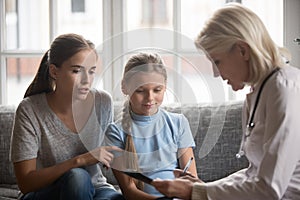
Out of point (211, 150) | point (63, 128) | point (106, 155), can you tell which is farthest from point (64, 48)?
point (211, 150)

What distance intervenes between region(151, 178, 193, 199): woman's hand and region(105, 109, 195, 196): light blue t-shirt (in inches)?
10.1

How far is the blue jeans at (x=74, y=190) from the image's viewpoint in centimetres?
205

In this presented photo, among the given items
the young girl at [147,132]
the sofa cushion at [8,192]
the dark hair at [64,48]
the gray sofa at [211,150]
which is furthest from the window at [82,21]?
the young girl at [147,132]

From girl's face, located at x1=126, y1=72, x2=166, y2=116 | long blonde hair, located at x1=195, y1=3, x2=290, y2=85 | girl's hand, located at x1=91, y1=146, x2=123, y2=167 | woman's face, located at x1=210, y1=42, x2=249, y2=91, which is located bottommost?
girl's hand, located at x1=91, y1=146, x2=123, y2=167

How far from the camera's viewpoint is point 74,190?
6.72ft

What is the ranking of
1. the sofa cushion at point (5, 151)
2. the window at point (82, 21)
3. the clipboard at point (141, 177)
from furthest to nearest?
the window at point (82, 21) → the sofa cushion at point (5, 151) → the clipboard at point (141, 177)

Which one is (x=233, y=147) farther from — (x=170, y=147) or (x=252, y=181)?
(x=252, y=181)

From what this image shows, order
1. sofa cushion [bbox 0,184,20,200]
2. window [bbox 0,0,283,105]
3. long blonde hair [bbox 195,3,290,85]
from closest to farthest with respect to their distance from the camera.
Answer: long blonde hair [bbox 195,3,290,85] → sofa cushion [bbox 0,184,20,200] → window [bbox 0,0,283,105]

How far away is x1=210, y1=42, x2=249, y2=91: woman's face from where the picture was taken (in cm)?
168

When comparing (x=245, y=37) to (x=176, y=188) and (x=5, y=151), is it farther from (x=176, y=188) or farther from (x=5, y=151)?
(x=5, y=151)

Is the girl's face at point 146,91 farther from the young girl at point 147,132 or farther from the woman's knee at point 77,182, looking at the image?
the woman's knee at point 77,182

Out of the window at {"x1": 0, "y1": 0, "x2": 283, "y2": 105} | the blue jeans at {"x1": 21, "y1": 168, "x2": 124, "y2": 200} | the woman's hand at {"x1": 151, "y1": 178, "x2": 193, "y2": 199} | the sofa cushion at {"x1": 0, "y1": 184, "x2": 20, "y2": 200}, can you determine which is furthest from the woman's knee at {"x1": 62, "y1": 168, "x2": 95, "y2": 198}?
the window at {"x1": 0, "y1": 0, "x2": 283, "y2": 105}

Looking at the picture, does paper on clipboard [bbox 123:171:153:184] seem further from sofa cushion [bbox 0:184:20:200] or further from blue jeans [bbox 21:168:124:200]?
sofa cushion [bbox 0:184:20:200]

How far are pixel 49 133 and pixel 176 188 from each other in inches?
25.4
